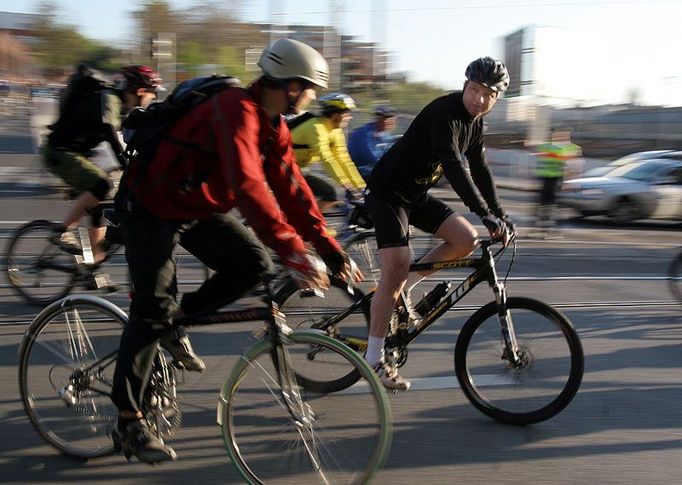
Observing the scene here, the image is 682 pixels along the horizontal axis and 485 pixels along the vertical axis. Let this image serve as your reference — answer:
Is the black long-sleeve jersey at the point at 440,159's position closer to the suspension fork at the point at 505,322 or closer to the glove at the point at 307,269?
the suspension fork at the point at 505,322

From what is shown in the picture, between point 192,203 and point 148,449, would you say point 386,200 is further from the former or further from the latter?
point 148,449

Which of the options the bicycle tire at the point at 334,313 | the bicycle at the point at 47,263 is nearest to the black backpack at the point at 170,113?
the bicycle tire at the point at 334,313

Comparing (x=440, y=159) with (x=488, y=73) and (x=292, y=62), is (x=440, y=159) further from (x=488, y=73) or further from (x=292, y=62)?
(x=292, y=62)

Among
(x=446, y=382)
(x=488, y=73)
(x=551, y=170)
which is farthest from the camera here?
(x=551, y=170)

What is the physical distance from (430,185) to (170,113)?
1954 millimetres

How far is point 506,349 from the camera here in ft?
14.1

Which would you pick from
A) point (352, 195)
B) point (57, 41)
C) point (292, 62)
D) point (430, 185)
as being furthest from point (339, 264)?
point (57, 41)

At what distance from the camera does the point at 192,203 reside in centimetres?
333

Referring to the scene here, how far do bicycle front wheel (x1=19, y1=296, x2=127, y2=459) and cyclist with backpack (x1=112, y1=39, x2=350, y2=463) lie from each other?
0.87 ft

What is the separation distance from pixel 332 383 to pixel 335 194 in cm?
460

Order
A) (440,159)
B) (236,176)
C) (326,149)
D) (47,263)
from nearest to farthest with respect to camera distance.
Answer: (236,176) → (440,159) → (47,263) → (326,149)

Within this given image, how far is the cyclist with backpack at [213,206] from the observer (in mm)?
2992

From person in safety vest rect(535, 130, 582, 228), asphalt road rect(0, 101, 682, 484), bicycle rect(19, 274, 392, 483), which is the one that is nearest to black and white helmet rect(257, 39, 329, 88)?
bicycle rect(19, 274, 392, 483)

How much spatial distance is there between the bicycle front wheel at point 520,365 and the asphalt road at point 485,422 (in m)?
0.12
